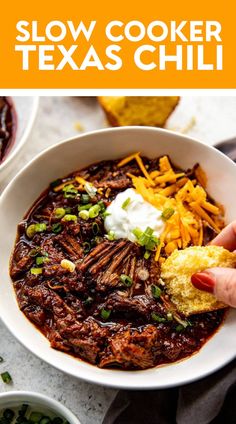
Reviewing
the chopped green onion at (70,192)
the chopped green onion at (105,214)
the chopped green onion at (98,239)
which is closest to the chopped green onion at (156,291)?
the chopped green onion at (98,239)

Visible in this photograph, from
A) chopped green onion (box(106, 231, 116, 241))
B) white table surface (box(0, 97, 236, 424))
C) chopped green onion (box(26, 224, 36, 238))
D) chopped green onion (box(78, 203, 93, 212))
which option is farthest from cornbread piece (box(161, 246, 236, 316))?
white table surface (box(0, 97, 236, 424))

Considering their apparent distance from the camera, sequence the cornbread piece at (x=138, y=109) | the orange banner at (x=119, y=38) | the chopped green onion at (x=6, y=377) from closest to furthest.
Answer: the chopped green onion at (x=6, y=377) → the orange banner at (x=119, y=38) → the cornbread piece at (x=138, y=109)

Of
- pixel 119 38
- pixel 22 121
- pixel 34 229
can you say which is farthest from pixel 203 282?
pixel 22 121

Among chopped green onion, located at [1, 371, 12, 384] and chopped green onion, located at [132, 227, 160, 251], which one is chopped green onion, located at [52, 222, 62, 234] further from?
chopped green onion, located at [1, 371, 12, 384]

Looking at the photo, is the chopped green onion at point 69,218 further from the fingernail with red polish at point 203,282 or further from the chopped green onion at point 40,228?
the fingernail with red polish at point 203,282

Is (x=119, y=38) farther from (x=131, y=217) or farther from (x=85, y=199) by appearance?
(x=131, y=217)

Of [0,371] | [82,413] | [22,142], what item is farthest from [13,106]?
[82,413]
